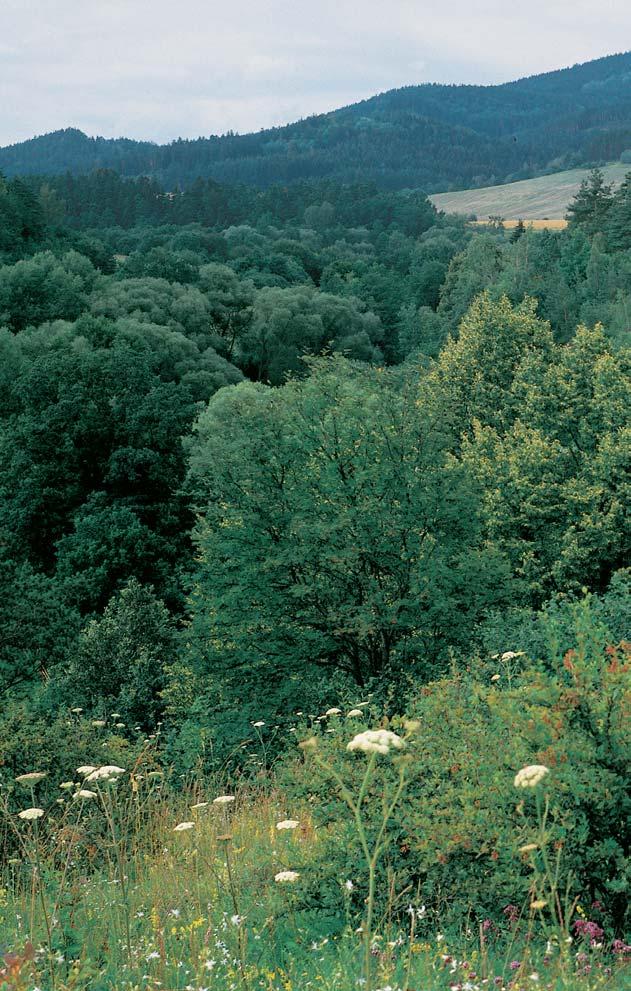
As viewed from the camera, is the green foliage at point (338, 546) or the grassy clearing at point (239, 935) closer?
the grassy clearing at point (239, 935)

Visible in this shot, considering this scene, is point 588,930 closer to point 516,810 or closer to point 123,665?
point 516,810

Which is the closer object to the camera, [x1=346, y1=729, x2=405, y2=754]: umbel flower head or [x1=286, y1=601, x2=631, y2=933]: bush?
[x1=346, y1=729, x2=405, y2=754]: umbel flower head

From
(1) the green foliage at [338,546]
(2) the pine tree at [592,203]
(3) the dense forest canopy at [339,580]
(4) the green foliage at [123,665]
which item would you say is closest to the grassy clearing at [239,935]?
(3) the dense forest canopy at [339,580]

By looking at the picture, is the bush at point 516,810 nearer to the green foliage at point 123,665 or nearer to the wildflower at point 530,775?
the wildflower at point 530,775

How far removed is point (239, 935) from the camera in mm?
4844

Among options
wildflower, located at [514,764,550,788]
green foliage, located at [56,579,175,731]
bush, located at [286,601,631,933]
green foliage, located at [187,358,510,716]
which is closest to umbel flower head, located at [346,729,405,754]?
wildflower, located at [514,764,550,788]

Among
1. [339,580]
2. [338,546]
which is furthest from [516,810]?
[339,580]

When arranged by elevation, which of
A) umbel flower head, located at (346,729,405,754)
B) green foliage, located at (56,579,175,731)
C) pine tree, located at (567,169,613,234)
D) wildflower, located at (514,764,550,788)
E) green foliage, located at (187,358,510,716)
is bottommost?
green foliage, located at (56,579,175,731)

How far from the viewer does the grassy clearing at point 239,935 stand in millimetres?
4488

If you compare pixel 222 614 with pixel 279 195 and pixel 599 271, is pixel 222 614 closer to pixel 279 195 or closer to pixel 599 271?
pixel 599 271

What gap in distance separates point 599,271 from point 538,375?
5098 cm

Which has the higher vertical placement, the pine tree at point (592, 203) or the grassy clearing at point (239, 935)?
the pine tree at point (592, 203)

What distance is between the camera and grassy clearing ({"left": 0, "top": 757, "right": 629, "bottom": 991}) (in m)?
4.49

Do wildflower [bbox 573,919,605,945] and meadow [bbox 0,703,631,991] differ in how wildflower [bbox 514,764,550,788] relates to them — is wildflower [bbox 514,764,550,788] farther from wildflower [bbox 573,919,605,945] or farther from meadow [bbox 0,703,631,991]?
wildflower [bbox 573,919,605,945]
